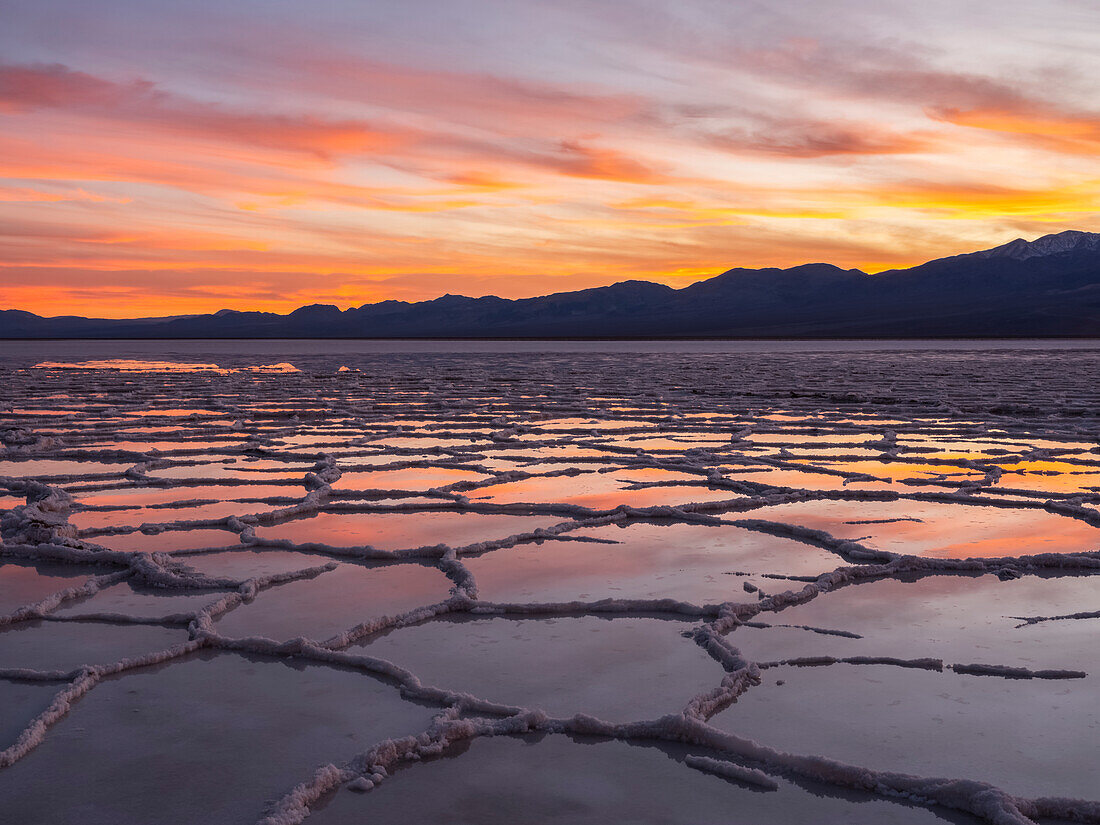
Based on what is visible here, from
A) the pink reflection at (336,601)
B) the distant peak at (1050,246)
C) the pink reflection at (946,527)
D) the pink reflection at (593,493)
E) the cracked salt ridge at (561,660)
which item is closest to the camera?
the cracked salt ridge at (561,660)

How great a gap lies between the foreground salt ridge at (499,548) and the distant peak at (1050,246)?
172 meters

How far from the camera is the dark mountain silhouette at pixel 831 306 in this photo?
347ft

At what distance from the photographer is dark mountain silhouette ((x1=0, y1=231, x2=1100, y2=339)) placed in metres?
106

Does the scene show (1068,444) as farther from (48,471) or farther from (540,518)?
(48,471)

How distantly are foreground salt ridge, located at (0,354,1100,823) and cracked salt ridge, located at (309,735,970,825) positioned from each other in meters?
0.05

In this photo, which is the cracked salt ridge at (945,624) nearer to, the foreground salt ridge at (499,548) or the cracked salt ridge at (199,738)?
the foreground salt ridge at (499,548)

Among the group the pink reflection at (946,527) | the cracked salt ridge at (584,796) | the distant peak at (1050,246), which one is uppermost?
the distant peak at (1050,246)

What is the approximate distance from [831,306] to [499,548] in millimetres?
140547

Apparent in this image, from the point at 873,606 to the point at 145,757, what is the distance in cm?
199

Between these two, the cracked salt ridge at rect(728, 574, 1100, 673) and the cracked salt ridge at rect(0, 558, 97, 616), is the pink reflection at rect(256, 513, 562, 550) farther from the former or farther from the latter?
the cracked salt ridge at rect(728, 574, 1100, 673)

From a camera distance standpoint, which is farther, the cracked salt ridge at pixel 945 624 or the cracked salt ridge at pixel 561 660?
the cracked salt ridge at pixel 945 624

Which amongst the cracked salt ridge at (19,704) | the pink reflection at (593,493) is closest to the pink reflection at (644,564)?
the pink reflection at (593,493)

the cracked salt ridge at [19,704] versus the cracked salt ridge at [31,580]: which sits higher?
the cracked salt ridge at [31,580]

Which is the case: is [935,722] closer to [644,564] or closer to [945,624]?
[945,624]
